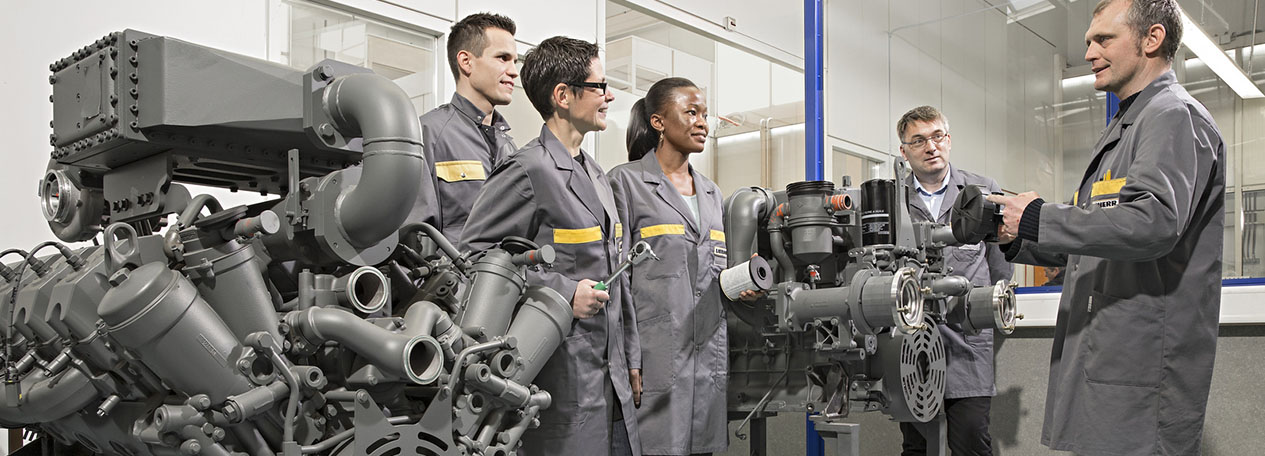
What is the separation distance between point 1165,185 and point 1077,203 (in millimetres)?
406

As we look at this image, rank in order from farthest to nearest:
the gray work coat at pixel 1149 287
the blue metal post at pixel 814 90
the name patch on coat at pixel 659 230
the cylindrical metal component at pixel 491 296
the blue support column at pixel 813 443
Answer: the blue metal post at pixel 814 90 → the blue support column at pixel 813 443 → the name patch on coat at pixel 659 230 → the gray work coat at pixel 1149 287 → the cylindrical metal component at pixel 491 296

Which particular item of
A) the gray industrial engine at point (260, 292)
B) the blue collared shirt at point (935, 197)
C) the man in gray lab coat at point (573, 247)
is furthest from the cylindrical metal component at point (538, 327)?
the blue collared shirt at point (935, 197)

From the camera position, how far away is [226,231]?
6.58 feet

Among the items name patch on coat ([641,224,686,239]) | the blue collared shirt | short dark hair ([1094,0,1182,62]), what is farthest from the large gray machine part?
the blue collared shirt

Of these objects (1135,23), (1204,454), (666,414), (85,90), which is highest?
(1135,23)

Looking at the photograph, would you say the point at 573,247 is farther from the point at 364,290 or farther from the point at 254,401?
the point at 254,401

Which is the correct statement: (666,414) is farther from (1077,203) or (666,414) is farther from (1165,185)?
(1165,185)

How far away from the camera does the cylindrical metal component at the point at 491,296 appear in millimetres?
2191

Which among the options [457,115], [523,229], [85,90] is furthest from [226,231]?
[457,115]

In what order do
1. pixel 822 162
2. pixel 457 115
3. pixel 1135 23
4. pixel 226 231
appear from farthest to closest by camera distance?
pixel 822 162
pixel 457 115
pixel 1135 23
pixel 226 231

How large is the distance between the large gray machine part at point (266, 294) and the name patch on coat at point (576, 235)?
38 cm

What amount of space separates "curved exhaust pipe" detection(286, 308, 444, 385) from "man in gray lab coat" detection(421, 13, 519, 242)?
44.9 inches

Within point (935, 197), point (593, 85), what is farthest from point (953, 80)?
point (593, 85)

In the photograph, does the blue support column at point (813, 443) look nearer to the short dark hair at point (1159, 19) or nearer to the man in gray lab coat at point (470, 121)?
the man in gray lab coat at point (470, 121)
